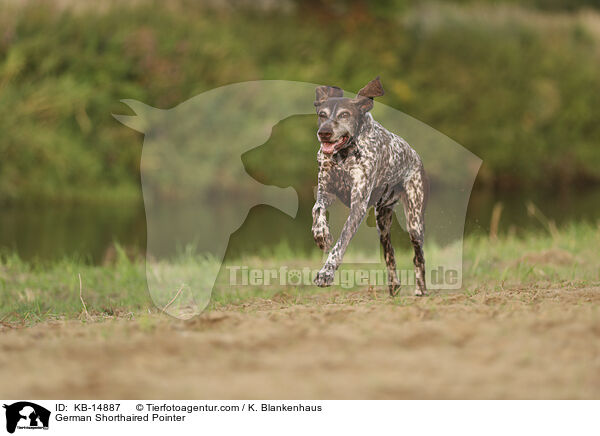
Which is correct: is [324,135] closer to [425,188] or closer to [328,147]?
[328,147]

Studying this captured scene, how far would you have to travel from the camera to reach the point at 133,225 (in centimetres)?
1271

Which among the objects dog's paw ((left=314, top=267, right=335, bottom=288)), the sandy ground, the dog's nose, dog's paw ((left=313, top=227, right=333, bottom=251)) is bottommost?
the sandy ground

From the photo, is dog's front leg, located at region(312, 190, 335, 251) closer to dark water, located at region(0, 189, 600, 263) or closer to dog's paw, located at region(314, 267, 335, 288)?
dog's paw, located at region(314, 267, 335, 288)

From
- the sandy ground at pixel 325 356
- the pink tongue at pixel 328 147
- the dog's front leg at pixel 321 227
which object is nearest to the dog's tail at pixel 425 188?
the dog's front leg at pixel 321 227

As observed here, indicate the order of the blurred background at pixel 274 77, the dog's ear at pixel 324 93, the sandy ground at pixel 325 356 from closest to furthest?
the sandy ground at pixel 325 356, the dog's ear at pixel 324 93, the blurred background at pixel 274 77

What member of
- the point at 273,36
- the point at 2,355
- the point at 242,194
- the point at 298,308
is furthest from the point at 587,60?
the point at 2,355

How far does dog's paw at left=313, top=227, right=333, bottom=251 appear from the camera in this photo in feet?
15.4

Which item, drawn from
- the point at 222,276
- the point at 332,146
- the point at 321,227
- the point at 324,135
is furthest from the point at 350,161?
the point at 222,276

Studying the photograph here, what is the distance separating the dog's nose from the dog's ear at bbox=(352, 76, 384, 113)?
13.2 inches
